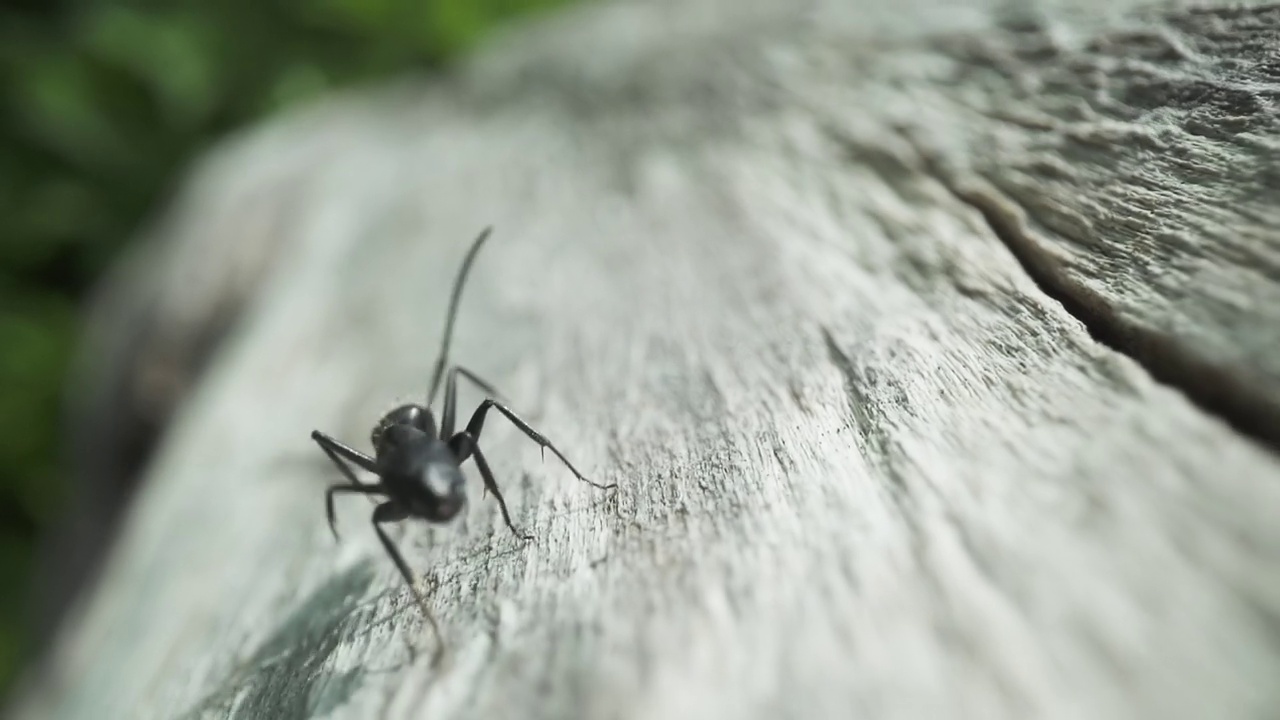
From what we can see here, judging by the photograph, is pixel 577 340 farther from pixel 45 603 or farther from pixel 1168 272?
pixel 45 603

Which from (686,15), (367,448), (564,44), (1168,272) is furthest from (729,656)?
(564,44)

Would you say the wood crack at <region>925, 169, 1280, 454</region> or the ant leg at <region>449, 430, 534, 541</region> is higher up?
the wood crack at <region>925, 169, 1280, 454</region>

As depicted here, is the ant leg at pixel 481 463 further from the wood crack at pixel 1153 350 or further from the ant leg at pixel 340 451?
the wood crack at pixel 1153 350

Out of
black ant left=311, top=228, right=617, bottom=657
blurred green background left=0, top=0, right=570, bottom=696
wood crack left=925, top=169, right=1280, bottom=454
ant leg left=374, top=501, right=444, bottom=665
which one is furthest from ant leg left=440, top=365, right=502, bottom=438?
blurred green background left=0, top=0, right=570, bottom=696

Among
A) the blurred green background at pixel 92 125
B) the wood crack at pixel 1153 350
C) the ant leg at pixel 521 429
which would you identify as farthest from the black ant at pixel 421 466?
the blurred green background at pixel 92 125

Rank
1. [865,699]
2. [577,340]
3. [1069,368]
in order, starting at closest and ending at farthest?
[865,699]
[1069,368]
[577,340]

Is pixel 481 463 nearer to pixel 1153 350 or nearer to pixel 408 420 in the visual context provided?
pixel 408 420

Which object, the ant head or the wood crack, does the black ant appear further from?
the wood crack
